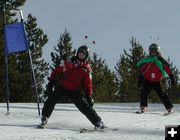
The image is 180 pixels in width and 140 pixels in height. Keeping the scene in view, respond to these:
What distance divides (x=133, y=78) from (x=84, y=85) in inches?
1676

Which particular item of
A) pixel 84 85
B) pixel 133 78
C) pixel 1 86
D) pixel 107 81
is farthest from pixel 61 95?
pixel 107 81

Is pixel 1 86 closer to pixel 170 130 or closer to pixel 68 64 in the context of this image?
pixel 68 64

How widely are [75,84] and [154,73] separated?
3890 millimetres

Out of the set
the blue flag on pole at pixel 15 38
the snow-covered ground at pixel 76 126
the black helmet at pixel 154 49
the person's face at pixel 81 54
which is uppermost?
the blue flag on pole at pixel 15 38

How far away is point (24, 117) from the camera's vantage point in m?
12.1

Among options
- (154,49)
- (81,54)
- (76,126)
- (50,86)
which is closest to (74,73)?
(81,54)

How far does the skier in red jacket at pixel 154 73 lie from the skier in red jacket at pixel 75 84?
3.73m

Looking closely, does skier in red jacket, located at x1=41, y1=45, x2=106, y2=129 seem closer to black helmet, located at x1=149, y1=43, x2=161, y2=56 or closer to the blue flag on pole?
the blue flag on pole

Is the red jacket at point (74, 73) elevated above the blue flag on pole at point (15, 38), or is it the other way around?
the blue flag on pole at point (15, 38)

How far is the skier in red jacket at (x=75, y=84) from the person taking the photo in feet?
32.8

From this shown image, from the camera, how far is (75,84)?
10117 mm

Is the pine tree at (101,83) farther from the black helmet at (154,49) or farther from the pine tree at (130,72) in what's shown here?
the black helmet at (154,49)

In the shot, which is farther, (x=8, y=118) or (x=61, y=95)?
(x=8, y=118)

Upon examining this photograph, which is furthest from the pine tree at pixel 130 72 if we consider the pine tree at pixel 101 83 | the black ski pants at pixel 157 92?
the black ski pants at pixel 157 92
